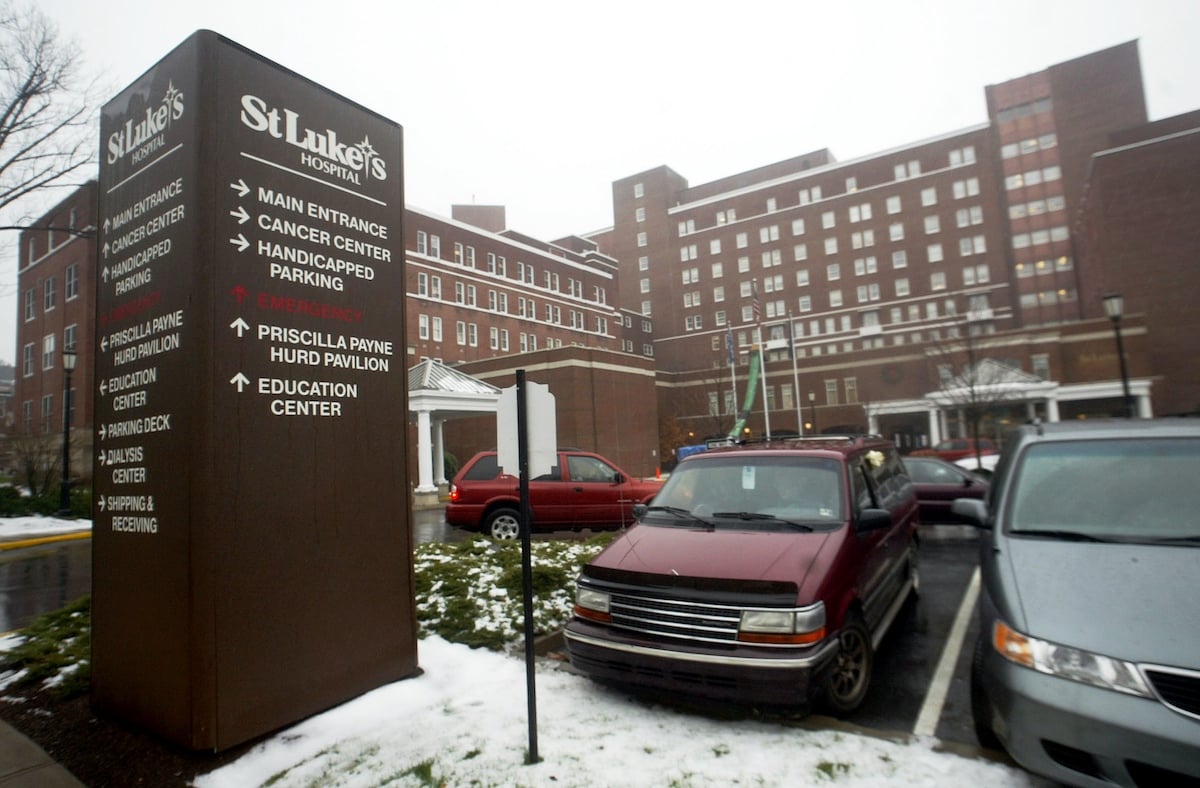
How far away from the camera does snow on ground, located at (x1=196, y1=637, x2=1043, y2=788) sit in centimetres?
337

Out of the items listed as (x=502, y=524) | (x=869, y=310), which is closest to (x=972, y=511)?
(x=502, y=524)

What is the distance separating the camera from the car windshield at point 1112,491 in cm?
365

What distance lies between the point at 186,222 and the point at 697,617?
13.0 ft

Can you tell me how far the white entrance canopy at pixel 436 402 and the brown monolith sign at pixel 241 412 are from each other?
20.0 meters

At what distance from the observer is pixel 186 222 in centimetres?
402

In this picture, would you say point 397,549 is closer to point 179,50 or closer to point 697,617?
point 697,617

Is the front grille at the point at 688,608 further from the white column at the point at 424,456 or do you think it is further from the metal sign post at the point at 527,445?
the white column at the point at 424,456

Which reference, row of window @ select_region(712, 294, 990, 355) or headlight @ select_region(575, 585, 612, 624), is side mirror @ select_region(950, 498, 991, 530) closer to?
headlight @ select_region(575, 585, 612, 624)

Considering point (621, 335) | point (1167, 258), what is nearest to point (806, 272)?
point (621, 335)

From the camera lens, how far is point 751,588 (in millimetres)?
3973

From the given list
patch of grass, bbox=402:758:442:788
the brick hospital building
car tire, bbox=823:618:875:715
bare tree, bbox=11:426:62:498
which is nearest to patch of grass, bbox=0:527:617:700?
patch of grass, bbox=402:758:442:788

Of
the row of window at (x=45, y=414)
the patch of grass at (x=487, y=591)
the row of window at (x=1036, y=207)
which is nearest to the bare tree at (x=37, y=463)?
the row of window at (x=45, y=414)

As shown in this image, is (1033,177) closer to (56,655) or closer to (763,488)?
(763,488)

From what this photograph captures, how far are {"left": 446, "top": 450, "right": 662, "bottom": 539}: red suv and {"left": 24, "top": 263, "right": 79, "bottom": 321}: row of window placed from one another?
1617 inches
